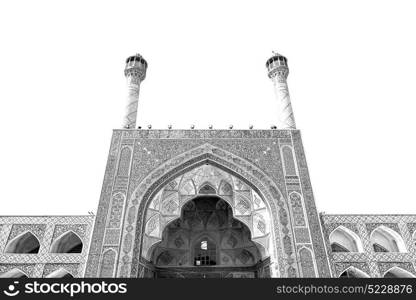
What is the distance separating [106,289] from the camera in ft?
15.4

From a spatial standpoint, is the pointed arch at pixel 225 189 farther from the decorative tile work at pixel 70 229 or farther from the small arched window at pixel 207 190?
the decorative tile work at pixel 70 229

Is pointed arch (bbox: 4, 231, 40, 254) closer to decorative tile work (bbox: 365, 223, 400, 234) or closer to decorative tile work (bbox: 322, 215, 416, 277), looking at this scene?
decorative tile work (bbox: 322, 215, 416, 277)

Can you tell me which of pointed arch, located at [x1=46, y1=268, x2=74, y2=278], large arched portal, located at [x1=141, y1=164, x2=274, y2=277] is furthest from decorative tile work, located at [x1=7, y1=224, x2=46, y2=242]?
large arched portal, located at [x1=141, y1=164, x2=274, y2=277]

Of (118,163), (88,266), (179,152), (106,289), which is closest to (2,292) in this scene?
(106,289)

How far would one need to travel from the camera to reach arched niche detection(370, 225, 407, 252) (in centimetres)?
980

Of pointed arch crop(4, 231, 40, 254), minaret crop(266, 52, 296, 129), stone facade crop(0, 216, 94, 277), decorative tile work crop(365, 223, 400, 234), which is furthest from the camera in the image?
minaret crop(266, 52, 296, 129)

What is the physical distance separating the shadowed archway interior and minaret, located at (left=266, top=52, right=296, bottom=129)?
3.95 metres

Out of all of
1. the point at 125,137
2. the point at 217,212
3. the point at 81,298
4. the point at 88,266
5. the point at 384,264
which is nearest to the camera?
the point at 81,298

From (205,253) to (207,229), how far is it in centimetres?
95

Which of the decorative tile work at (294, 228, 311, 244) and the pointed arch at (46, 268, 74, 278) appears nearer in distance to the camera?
the decorative tile work at (294, 228, 311, 244)

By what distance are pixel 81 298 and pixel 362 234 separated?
8578 millimetres

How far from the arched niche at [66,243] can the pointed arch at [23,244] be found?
0.82m

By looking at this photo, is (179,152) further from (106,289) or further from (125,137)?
(106,289)

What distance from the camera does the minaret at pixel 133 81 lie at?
11.5m
